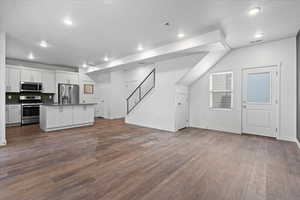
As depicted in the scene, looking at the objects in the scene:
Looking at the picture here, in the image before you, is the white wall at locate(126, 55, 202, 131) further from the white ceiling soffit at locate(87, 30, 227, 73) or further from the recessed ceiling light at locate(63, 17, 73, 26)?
the recessed ceiling light at locate(63, 17, 73, 26)

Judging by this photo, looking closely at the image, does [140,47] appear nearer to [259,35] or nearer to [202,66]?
[202,66]

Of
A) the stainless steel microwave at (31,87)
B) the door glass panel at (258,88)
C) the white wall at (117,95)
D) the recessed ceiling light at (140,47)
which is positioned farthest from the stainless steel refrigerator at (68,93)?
the door glass panel at (258,88)

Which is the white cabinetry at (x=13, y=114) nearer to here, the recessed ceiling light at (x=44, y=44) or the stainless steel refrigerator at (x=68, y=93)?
the stainless steel refrigerator at (x=68, y=93)

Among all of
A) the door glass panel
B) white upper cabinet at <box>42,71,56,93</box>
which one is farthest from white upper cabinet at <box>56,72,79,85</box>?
the door glass panel

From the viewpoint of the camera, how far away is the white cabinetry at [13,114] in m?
5.67

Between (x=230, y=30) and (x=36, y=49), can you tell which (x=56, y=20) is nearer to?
(x=36, y=49)

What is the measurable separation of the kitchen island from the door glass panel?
243 inches

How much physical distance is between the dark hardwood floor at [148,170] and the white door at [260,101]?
29.6 inches

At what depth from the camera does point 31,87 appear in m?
6.36

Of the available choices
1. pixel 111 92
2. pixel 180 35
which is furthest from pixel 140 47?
pixel 111 92

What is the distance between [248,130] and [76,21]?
5.97 m

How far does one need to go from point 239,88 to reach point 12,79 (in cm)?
900

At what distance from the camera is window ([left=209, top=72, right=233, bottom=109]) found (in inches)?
200

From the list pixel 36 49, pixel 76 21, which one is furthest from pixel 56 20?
pixel 36 49
